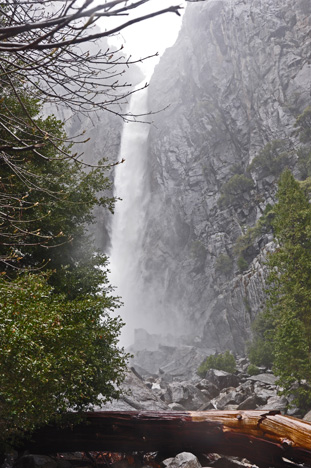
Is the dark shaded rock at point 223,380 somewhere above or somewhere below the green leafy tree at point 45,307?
below

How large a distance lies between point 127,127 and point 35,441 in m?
80.8

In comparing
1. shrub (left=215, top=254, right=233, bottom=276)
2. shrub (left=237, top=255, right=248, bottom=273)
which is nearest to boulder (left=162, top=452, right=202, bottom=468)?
shrub (left=237, top=255, right=248, bottom=273)

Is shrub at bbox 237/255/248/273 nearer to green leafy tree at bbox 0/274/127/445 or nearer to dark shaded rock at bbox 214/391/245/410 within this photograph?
dark shaded rock at bbox 214/391/245/410

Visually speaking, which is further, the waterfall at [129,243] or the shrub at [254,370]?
the waterfall at [129,243]

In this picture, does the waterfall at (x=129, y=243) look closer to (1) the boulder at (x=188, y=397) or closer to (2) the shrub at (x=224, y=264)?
(2) the shrub at (x=224, y=264)

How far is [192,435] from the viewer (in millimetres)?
6219

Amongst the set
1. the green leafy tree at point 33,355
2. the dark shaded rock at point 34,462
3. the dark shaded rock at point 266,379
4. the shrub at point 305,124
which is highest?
the shrub at point 305,124

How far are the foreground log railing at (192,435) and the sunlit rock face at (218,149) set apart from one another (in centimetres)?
3613

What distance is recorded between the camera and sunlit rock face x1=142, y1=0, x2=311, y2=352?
5284 centimetres

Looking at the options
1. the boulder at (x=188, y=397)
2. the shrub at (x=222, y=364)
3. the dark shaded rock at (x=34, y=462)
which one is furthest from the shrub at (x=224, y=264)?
the dark shaded rock at (x=34, y=462)

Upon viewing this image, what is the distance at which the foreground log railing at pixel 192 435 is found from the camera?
5020mm

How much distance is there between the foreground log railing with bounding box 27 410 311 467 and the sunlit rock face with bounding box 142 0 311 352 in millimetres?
36133

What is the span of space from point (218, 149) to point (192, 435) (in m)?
63.4

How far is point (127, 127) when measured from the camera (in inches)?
3209
